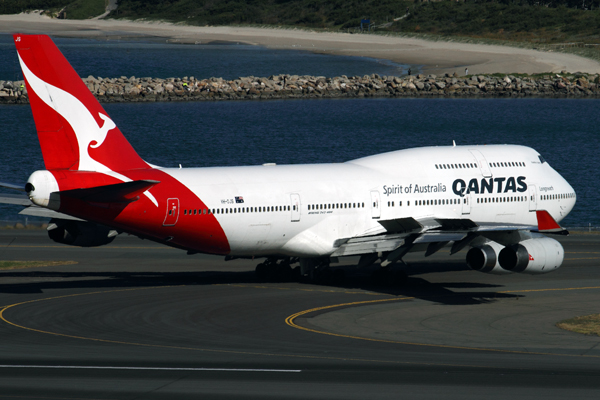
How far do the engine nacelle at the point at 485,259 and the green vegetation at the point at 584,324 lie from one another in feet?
14.6

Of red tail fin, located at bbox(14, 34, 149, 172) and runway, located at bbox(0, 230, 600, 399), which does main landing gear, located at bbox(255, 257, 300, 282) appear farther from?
red tail fin, located at bbox(14, 34, 149, 172)

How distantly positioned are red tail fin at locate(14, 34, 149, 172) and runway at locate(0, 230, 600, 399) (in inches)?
250

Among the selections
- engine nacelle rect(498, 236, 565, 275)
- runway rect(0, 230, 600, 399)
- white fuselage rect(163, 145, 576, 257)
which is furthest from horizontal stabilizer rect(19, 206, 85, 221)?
engine nacelle rect(498, 236, 565, 275)

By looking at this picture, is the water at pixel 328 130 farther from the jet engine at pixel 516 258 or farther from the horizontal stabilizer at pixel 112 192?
the horizontal stabilizer at pixel 112 192

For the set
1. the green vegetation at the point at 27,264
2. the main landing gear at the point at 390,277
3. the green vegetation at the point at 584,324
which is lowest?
the green vegetation at the point at 584,324

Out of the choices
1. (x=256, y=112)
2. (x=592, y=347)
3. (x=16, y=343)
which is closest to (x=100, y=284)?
(x=16, y=343)

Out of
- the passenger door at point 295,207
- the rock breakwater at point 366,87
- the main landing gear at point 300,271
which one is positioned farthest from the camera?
the rock breakwater at point 366,87

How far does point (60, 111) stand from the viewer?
3728 cm

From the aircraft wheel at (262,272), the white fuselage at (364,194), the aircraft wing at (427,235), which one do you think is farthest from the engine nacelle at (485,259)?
the aircraft wheel at (262,272)

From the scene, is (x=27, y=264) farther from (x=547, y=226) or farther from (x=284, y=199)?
(x=547, y=226)

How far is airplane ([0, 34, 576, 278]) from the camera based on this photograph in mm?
37094

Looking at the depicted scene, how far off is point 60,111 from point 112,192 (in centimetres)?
406

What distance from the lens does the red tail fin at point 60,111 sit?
3688 cm

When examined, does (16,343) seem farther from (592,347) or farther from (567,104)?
(567,104)
